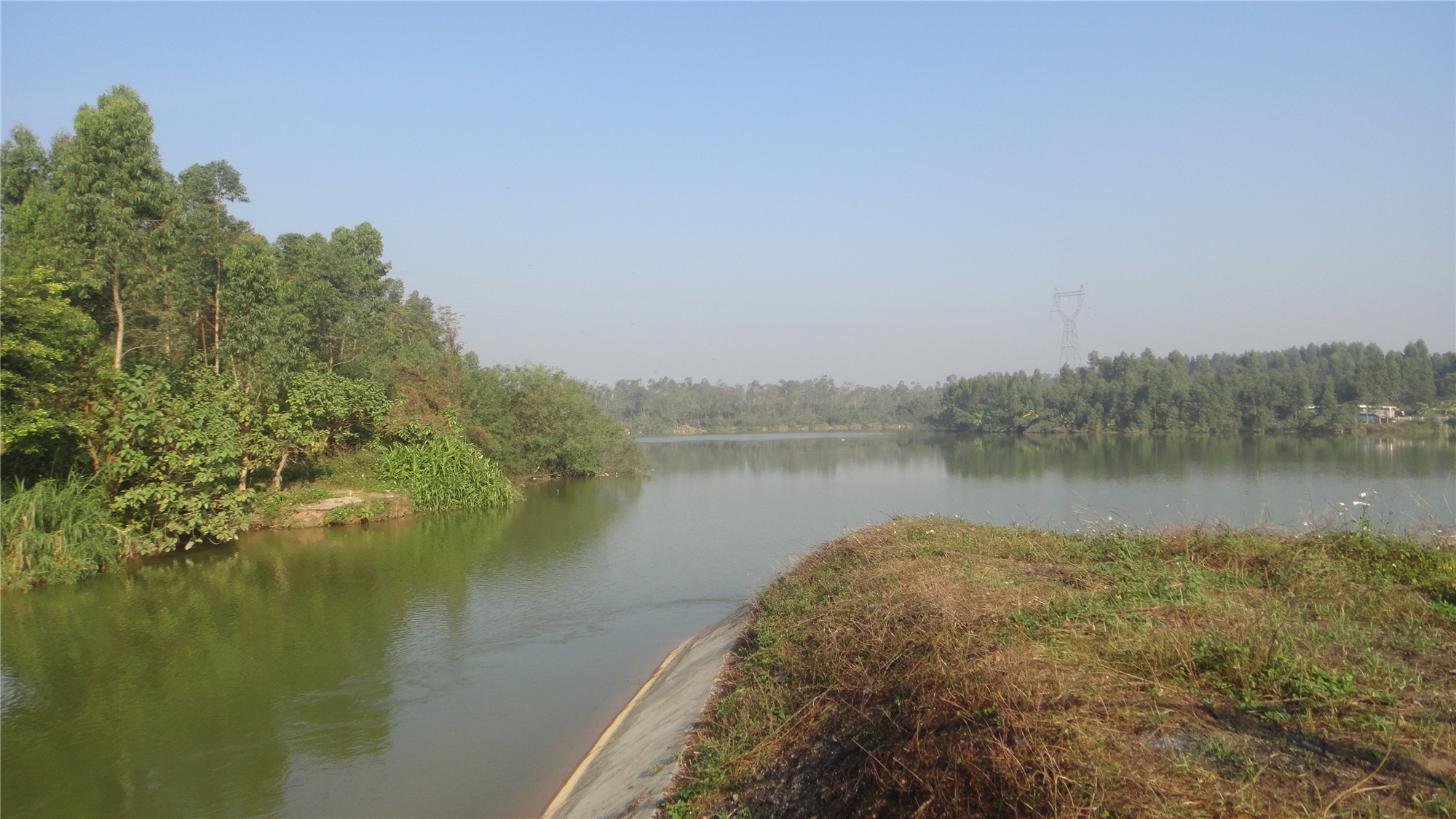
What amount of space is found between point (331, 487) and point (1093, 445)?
51.2 metres

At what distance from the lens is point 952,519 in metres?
11.5

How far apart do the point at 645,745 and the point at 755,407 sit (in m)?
114

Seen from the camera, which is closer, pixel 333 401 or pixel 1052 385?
pixel 333 401

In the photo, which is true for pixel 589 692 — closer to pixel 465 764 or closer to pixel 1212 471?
pixel 465 764

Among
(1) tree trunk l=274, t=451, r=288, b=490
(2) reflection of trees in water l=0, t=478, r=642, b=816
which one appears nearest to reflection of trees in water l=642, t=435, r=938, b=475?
(1) tree trunk l=274, t=451, r=288, b=490

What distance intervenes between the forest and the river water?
57.6 inches

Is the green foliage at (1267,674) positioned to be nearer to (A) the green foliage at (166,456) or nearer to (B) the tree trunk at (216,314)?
(A) the green foliage at (166,456)

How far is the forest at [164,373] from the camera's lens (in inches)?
556

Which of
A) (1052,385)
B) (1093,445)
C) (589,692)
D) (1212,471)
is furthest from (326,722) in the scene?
(1052,385)

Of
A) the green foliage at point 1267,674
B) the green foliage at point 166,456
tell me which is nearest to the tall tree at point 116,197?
the green foliage at point 166,456

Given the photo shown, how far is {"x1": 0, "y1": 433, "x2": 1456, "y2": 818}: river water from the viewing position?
25.1 feet

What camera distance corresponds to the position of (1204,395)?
220 ft

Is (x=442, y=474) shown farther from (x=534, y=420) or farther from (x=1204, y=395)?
(x=1204, y=395)

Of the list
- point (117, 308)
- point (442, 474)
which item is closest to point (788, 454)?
point (442, 474)
